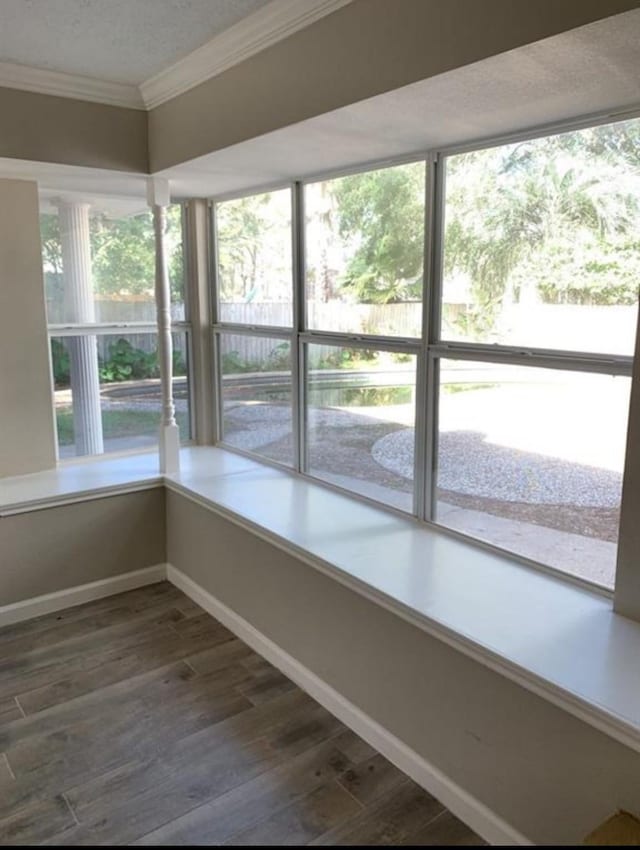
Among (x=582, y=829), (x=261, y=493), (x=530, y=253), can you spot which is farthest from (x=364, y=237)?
(x=582, y=829)

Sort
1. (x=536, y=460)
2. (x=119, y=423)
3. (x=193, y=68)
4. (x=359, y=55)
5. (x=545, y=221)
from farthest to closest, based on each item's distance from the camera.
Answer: (x=119, y=423) < (x=193, y=68) < (x=536, y=460) < (x=545, y=221) < (x=359, y=55)

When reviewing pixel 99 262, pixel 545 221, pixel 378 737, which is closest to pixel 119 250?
pixel 99 262

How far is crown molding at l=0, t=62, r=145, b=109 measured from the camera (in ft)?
8.63

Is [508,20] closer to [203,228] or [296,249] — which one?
[296,249]

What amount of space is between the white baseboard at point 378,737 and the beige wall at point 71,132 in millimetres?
2156

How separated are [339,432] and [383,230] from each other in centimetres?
98

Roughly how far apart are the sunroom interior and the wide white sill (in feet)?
0.04

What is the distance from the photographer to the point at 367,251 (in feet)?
9.16

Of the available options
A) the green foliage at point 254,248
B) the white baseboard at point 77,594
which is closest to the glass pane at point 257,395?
the green foliage at point 254,248

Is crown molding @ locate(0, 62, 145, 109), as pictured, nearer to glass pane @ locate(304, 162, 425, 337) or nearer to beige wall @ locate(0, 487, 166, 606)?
glass pane @ locate(304, 162, 425, 337)

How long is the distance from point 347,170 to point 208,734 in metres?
2.37

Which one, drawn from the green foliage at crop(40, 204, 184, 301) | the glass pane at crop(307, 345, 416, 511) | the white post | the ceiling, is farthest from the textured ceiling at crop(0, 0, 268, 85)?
the glass pane at crop(307, 345, 416, 511)

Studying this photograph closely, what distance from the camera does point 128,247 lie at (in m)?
3.63

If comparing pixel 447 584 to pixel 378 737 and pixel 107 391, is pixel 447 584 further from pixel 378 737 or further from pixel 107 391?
pixel 107 391
